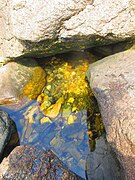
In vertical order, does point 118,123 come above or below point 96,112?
above

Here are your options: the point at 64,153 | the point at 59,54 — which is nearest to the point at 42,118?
the point at 64,153

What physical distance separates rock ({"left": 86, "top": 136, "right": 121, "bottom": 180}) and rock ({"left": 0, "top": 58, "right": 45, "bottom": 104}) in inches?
57.6

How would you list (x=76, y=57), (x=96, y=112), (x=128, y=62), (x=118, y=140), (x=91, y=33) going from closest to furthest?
(x=118, y=140), (x=128, y=62), (x=91, y=33), (x=96, y=112), (x=76, y=57)

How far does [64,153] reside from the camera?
4.03 meters

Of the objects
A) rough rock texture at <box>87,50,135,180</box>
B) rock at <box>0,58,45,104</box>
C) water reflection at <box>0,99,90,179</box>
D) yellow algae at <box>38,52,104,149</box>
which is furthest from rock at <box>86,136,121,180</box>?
rock at <box>0,58,45,104</box>

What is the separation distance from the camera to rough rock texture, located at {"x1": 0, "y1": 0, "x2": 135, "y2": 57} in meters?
3.83

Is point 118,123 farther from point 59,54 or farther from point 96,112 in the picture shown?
point 59,54

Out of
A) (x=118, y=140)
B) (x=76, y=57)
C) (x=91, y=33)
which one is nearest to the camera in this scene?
(x=118, y=140)

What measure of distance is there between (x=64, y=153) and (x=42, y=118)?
72 centimetres

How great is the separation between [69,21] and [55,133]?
1.69m

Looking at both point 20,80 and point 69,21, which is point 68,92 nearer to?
point 20,80

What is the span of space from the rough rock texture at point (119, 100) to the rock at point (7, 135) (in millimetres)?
1373

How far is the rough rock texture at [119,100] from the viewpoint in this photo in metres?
2.88

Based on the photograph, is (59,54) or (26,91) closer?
(26,91)
